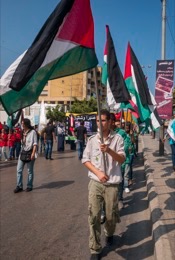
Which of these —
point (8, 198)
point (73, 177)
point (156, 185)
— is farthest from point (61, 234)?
point (73, 177)

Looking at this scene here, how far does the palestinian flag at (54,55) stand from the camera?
386 cm

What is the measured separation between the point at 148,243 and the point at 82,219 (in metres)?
1.57

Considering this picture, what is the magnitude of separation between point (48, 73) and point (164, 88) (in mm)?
11406

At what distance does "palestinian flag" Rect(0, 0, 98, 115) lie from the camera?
152 inches

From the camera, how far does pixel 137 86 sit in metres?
8.13

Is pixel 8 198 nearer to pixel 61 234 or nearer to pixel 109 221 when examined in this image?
pixel 61 234

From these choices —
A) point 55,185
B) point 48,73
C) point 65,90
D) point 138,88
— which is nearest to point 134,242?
point 48,73

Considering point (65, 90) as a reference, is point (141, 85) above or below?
below

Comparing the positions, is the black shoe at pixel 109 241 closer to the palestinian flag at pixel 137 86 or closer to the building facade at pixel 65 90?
the palestinian flag at pixel 137 86

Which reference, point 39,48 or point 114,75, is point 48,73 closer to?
point 39,48

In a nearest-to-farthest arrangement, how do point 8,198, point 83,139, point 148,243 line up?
point 148,243 → point 8,198 → point 83,139

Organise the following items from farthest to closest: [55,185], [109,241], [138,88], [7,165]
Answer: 1. [7,165]
2. [55,185]
3. [138,88]
4. [109,241]

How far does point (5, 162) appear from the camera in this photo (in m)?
15.1

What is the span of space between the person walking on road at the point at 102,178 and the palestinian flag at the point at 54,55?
2.52 ft
